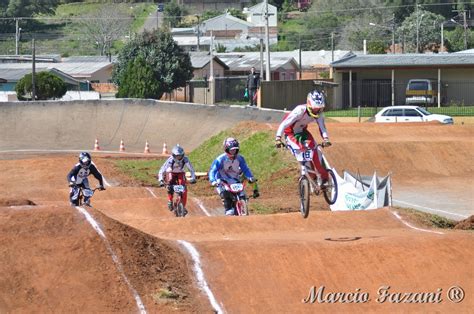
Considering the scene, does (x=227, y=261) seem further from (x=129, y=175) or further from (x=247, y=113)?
(x=247, y=113)

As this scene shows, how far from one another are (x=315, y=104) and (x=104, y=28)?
11109 centimetres

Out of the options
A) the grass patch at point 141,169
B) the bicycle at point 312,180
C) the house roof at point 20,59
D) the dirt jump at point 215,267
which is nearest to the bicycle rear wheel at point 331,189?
the bicycle at point 312,180

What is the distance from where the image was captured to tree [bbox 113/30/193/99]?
66.6m

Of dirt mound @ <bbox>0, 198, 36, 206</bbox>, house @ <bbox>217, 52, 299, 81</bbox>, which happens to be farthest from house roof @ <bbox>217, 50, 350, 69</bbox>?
dirt mound @ <bbox>0, 198, 36, 206</bbox>

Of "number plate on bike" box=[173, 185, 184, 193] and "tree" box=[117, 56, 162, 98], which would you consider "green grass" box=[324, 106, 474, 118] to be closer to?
"tree" box=[117, 56, 162, 98]

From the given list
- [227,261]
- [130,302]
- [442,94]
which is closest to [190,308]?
[130,302]

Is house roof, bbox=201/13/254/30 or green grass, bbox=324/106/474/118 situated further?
house roof, bbox=201/13/254/30

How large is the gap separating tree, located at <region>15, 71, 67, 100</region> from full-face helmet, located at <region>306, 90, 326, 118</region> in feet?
179

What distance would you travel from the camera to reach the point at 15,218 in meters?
14.0

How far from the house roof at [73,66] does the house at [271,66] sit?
1172 cm

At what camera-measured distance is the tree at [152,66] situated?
66.6m

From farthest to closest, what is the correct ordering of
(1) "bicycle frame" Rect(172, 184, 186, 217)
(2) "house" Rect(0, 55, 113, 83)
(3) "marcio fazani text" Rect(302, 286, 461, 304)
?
(2) "house" Rect(0, 55, 113, 83) < (1) "bicycle frame" Rect(172, 184, 186, 217) < (3) "marcio fazani text" Rect(302, 286, 461, 304)

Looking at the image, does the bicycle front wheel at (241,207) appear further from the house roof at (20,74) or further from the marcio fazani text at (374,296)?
the house roof at (20,74)

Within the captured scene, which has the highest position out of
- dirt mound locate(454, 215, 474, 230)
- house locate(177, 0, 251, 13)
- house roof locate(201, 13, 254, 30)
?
house locate(177, 0, 251, 13)
